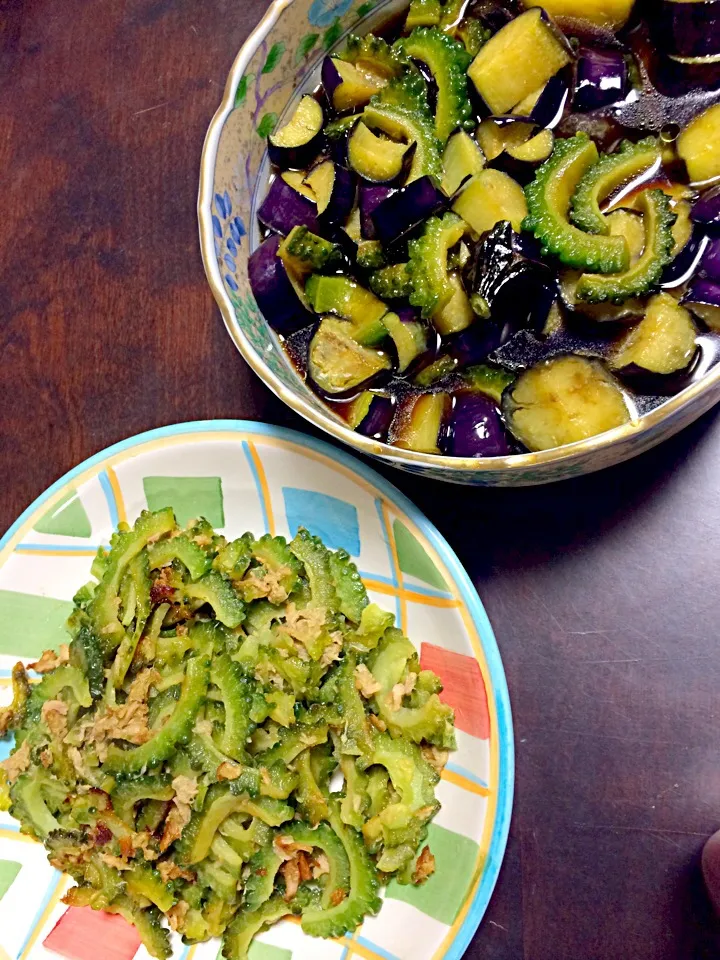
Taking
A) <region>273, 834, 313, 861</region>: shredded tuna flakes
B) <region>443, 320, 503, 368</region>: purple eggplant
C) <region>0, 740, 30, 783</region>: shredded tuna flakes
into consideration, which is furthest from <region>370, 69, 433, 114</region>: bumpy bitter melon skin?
<region>0, 740, 30, 783</region>: shredded tuna flakes

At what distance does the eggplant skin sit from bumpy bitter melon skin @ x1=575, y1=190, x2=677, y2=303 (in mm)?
97

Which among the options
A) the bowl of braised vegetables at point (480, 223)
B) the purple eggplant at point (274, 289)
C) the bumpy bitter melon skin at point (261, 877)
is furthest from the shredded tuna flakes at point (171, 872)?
the purple eggplant at point (274, 289)

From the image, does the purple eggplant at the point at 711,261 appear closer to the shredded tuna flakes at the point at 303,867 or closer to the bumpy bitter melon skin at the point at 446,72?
the bumpy bitter melon skin at the point at 446,72

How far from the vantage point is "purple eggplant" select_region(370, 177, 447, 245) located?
112 centimetres

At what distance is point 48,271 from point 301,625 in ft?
3.18

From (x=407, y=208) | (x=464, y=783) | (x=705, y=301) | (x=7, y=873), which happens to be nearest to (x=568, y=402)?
(x=705, y=301)

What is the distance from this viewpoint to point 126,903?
143 cm

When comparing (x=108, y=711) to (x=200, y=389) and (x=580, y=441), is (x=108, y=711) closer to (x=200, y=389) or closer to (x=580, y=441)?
(x=200, y=389)

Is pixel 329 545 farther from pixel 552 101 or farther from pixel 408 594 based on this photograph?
pixel 552 101

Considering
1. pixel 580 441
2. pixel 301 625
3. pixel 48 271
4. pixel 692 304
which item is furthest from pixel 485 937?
pixel 48 271

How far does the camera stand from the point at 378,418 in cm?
123

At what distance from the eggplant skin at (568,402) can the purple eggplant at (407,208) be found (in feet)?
0.92

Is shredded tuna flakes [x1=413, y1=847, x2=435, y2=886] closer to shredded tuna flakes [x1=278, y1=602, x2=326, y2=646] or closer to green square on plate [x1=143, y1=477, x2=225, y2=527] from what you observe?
shredded tuna flakes [x1=278, y1=602, x2=326, y2=646]

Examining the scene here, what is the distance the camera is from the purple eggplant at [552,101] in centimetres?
115
